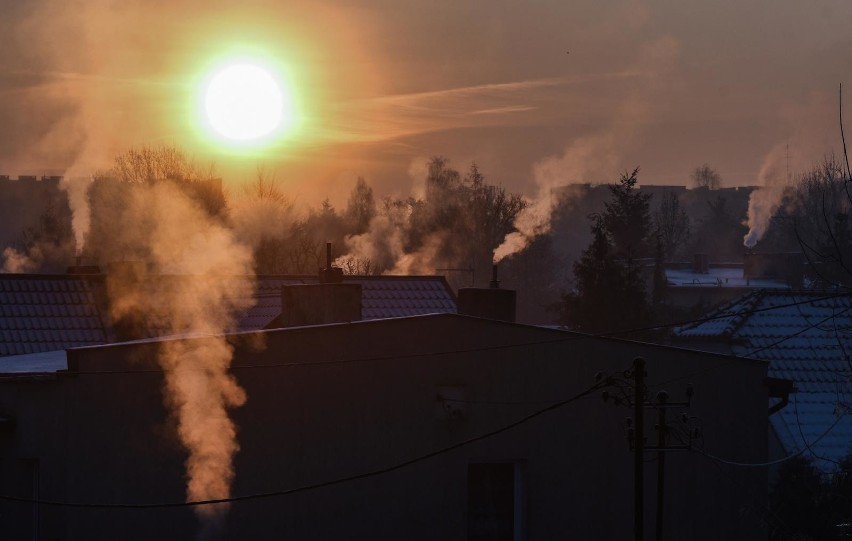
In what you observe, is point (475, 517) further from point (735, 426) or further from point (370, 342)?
point (735, 426)

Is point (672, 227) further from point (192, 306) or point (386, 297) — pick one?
point (192, 306)

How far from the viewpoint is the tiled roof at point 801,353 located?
33062 millimetres

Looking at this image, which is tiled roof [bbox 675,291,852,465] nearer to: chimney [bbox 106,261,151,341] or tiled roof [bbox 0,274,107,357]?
chimney [bbox 106,261,151,341]

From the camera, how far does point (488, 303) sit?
28547mm

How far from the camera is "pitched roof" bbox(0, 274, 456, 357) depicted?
32.7 m

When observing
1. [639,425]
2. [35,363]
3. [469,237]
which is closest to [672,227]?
[469,237]

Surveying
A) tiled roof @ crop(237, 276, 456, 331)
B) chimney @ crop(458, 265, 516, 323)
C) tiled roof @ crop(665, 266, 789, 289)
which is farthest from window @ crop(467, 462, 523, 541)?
tiled roof @ crop(665, 266, 789, 289)

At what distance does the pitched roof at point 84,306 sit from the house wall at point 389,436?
10332 mm

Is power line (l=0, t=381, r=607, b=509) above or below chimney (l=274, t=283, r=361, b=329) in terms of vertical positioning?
below

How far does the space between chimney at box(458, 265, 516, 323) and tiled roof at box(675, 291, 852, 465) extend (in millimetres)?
6345

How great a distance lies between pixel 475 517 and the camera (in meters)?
21.9

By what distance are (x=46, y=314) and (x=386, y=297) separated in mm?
9095

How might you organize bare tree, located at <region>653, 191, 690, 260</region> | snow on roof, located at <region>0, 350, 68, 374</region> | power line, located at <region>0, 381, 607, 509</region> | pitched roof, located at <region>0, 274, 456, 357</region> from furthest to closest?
bare tree, located at <region>653, 191, 690, 260</region>, pitched roof, located at <region>0, 274, 456, 357</region>, snow on roof, located at <region>0, 350, 68, 374</region>, power line, located at <region>0, 381, 607, 509</region>

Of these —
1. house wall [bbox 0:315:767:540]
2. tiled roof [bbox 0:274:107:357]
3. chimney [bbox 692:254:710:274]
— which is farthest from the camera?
chimney [bbox 692:254:710:274]
